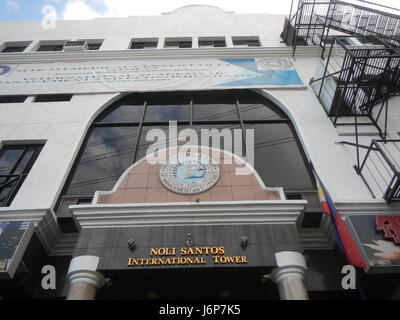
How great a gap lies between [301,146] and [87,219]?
7.82 meters

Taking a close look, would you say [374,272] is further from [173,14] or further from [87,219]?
[173,14]

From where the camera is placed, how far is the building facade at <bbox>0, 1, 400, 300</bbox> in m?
7.03

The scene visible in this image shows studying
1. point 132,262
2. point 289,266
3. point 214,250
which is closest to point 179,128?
point 214,250

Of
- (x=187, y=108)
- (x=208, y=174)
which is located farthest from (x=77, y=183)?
(x=187, y=108)

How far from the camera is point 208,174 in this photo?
9047 millimetres

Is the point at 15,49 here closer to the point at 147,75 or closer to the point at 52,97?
the point at 52,97

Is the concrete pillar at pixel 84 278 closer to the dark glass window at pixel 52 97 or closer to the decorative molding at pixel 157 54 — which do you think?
the dark glass window at pixel 52 97

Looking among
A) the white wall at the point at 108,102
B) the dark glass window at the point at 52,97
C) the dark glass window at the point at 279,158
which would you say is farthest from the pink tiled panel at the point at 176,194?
the dark glass window at the point at 52,97

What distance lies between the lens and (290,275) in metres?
6.57

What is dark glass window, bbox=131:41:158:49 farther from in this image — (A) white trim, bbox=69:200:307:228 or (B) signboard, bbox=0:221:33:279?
(B) signboard, bbox=0:221:33:279

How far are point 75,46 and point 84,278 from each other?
46.1 feet

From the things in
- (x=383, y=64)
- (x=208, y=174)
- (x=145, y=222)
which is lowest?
(x=145, y=222)

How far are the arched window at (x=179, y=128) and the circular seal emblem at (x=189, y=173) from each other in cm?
182

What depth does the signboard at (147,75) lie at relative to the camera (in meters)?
13.5
